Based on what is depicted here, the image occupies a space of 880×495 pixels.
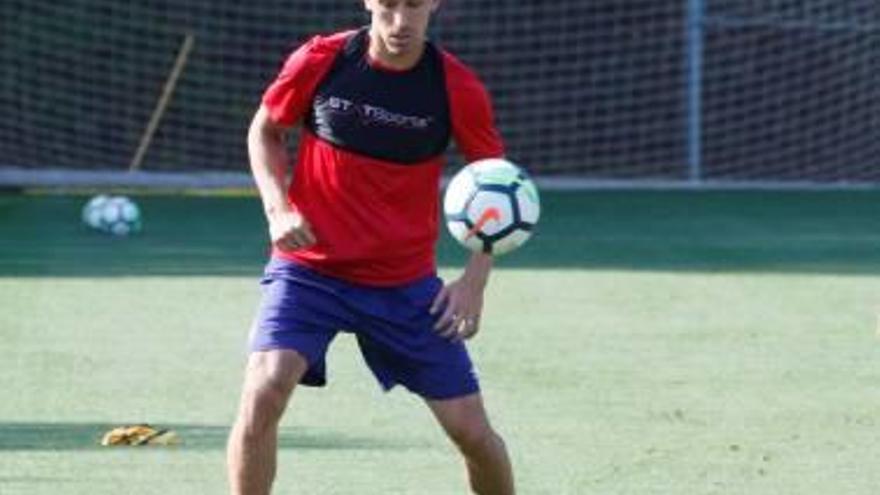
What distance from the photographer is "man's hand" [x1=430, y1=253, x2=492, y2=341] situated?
6.29 metres

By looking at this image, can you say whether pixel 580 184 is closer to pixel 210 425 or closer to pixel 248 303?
pixel 248 303

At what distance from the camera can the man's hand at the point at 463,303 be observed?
248 inches

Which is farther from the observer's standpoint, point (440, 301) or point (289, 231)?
point (440, 301)

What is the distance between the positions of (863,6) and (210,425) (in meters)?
11.8

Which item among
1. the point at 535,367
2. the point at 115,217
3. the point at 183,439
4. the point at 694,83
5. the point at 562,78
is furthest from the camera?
the point at 562,78

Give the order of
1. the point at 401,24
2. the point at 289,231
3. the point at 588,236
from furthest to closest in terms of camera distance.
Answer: the point at 588,236, the point at 401,24, the point at 289,231

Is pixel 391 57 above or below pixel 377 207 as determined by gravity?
above

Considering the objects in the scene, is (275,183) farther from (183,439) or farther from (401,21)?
(183,439)

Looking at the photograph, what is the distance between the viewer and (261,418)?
6.20 meters

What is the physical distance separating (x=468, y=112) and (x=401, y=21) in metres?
0.28

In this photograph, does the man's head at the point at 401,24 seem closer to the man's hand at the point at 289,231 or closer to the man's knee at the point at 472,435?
the man's hand at the point at 289,231

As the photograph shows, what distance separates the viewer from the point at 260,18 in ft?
62.5

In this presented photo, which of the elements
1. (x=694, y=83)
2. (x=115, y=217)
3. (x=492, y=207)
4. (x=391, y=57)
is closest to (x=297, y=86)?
(x=391, y=57)

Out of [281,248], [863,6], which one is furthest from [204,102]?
[281,248]
